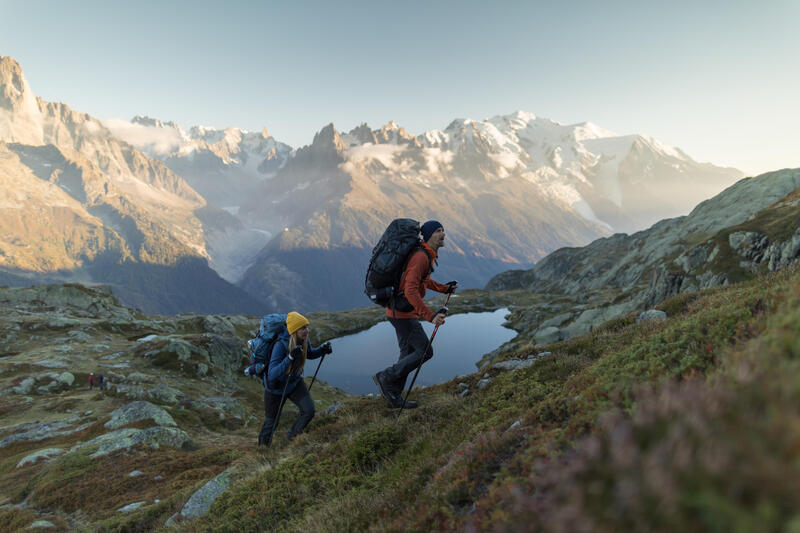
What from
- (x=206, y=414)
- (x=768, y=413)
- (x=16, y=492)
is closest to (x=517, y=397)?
(x=768, y=413)

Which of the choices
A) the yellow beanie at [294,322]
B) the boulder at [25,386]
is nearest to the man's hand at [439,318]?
the yellow beanie at [294,322]

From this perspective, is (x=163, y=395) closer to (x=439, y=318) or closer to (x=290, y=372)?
(x=290, y=372)

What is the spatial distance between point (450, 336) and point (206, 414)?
10392cm

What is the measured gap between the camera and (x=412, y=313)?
978 cm

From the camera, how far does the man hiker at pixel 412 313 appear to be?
9297 mm

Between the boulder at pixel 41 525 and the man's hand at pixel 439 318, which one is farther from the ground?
the man's hand at pixel 439 318

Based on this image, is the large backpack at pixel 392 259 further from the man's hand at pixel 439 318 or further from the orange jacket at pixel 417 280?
the man's hand at pixel 439 318

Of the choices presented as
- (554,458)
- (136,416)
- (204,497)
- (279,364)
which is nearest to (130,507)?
(204,497)

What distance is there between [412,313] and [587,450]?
802cm

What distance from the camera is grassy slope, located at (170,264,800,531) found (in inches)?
52.4

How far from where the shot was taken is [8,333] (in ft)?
158

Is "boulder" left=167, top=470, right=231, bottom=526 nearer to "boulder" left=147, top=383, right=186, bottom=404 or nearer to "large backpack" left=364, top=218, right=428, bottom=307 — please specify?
"large backpack" left=364, top=218, right=428, bottom=307

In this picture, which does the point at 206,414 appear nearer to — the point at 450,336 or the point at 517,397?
the point at 517,397

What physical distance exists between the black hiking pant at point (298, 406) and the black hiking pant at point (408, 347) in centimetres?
318
